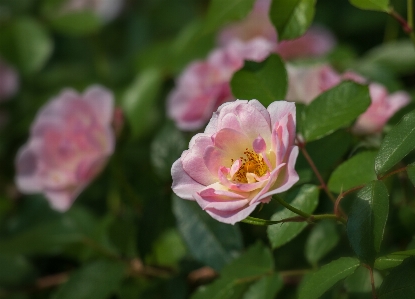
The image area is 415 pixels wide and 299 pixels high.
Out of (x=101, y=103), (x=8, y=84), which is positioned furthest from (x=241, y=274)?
(x=8, y=84)

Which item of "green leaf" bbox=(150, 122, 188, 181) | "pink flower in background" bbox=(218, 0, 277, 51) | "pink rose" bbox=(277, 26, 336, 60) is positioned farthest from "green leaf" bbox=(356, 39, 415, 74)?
"green leaf" bbox=(150, 122, 188, 181)

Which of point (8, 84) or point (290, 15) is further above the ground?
point (290, 15)

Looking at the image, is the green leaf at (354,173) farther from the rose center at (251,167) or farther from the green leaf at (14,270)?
the green leaf at (14,270)

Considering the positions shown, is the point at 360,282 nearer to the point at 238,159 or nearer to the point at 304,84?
the point at 238,159

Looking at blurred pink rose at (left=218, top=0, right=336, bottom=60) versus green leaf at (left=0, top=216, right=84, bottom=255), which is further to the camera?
blurred pink rose at (left=218, top=0, right=336, bottom=60)

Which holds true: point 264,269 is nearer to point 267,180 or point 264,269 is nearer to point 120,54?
point 267,180

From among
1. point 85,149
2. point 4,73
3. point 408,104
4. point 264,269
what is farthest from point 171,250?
point 4,73

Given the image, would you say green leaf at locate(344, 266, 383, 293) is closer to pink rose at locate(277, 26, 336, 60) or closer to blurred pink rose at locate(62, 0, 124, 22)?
pink rose at locate(277, 26, 336, 60)
